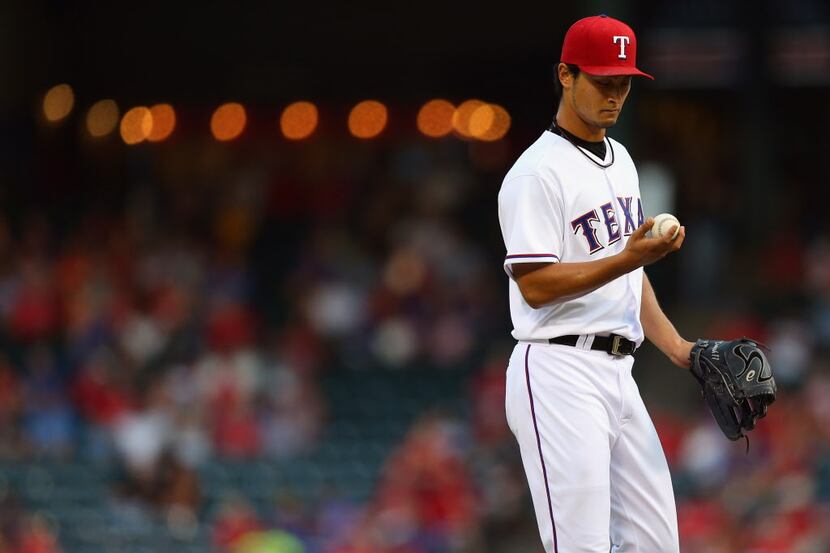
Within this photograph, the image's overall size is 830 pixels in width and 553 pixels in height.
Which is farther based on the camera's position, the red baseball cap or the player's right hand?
the red baseball cap

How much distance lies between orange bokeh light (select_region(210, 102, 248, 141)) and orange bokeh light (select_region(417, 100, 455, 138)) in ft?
6.10

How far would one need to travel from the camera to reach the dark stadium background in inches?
384

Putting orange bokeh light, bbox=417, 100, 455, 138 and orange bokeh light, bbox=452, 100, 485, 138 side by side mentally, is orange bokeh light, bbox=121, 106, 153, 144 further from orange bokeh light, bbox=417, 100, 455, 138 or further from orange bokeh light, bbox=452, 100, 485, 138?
orange bokeh light, bbox=452, 100, 485, 138

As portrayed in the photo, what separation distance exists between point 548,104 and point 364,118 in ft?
6.56

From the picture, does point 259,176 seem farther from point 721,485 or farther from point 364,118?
point 721,485

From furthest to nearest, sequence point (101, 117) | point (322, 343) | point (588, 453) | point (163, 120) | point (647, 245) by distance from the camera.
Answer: point (163, 120) < point (101, 117) < point (322, 343) < point (588, 453) < point (647, 245)

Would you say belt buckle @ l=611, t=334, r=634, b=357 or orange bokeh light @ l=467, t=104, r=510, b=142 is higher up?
orange bokeh light @ l=467, t=104, r=510, b=142

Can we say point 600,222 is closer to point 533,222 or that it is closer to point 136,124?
point 533,222

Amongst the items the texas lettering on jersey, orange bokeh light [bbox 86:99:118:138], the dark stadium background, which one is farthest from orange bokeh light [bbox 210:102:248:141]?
the texas lettering on jersey

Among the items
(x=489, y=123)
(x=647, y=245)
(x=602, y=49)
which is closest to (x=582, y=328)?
(x=647, y=245)

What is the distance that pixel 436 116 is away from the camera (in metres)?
15.5

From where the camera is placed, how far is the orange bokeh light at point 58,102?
49.1 feet

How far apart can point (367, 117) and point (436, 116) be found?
0.74m

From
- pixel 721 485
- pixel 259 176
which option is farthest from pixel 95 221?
pixel 721 485
